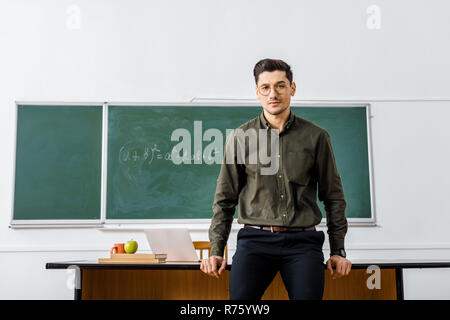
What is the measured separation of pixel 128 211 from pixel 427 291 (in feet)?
7.53

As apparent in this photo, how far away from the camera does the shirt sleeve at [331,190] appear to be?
1.60 metres

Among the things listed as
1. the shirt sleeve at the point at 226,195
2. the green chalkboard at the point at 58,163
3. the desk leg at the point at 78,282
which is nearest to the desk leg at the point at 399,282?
the shirt sleeve at the point at 226,195

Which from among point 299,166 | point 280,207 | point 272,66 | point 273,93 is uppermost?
point 272,66

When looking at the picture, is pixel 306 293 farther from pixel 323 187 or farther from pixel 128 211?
pixel 128 211

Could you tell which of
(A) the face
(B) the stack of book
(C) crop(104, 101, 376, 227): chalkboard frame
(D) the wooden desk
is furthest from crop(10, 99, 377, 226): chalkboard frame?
(A) the face

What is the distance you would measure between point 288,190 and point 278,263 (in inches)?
10.0

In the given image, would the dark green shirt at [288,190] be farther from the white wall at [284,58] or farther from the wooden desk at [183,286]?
the white wall at [284,58]

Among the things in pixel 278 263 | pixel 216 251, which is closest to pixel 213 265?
pixel 216 251

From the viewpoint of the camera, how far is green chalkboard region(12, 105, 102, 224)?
334cm

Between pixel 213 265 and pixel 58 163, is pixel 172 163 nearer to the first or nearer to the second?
pixel 58 163

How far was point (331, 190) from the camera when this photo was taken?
63.7 inches

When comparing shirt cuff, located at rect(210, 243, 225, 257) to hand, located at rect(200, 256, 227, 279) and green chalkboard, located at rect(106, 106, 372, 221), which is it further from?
green chalkboard, located at rect(106, 106, 372, 221)

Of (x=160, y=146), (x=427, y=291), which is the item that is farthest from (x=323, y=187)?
(x=427, y=291)
